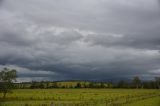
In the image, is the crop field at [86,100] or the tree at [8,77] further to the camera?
A: the tree at [8,77]

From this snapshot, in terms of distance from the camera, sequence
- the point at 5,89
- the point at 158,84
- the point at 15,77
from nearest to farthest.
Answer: the point at 5,89 → the point at 15,77 → the point at 158,84

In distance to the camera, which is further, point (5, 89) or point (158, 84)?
point (158, 84)

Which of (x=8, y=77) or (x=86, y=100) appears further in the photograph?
(x=8, y=77)

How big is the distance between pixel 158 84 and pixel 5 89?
131 meters

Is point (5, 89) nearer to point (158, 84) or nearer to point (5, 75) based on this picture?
point (5, 75)

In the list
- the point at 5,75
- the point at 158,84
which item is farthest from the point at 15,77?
the point at 158,84

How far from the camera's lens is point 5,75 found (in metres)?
90.4

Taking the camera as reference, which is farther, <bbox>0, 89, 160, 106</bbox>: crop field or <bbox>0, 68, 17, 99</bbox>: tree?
<bbox>0, 68, 17, 99</bbox>: tree

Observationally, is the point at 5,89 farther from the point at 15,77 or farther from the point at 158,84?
the point at 158,84

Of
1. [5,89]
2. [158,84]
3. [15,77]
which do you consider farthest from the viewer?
[158,84]

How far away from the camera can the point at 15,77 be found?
9119 centimetres

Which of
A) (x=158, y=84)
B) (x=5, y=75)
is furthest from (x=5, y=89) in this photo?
(x=158, y=84)

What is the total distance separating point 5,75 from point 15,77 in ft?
9.26

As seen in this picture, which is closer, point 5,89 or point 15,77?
point 5,89
